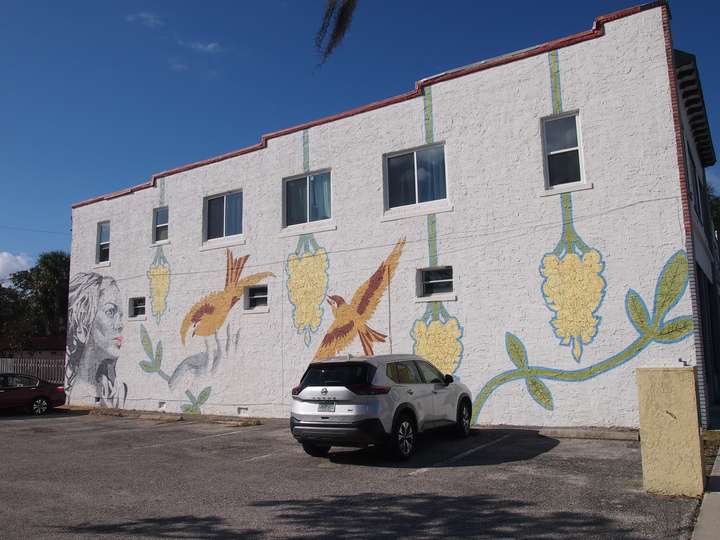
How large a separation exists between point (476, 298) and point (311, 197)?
5791mm

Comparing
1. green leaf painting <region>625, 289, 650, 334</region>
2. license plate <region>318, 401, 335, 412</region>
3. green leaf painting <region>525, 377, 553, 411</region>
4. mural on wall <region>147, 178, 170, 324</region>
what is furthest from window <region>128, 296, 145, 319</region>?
green leaf painting <region>625, 289, 650, 334</region>

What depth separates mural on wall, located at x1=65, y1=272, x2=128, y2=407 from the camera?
69.8 feet

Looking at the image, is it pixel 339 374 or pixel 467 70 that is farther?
pixel 467 70

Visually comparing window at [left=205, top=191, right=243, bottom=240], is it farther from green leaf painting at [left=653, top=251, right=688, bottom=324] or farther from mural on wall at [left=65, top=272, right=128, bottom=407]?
green leaf painting at [left=653, top=251, right=688, bottom=324]

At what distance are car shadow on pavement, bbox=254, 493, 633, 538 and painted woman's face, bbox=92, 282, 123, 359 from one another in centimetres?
1568

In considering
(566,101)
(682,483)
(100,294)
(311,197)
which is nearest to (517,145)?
(566,101)

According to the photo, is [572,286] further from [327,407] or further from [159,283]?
[159,283]

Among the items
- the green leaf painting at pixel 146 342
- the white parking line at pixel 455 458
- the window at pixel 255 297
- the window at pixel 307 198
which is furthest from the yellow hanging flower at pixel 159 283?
the white parking line at pixel 455 458

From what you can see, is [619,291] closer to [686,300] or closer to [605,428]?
[686,300]

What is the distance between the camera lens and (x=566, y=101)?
13367 mm

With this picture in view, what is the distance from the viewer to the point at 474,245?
46.5 ft

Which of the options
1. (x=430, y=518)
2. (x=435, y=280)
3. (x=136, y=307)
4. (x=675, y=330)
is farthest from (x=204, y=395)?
(x=430, y=518)

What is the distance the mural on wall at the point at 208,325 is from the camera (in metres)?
18.2

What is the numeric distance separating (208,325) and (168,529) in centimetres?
1267
